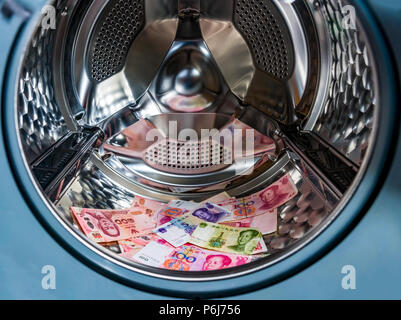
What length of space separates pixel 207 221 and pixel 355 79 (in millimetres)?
469

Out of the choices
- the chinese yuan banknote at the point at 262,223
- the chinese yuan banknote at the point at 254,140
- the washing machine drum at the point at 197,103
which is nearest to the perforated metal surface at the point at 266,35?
the washing machine drum at the point at 197,103

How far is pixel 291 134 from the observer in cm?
133

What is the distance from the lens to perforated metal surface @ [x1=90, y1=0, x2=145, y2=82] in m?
1.35

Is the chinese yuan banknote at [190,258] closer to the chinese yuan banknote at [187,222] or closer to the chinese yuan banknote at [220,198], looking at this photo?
the chinese yuan banknote at [187,222]

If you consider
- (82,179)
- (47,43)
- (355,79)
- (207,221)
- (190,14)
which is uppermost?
(190,14)

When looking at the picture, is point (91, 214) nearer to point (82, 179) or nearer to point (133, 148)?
point (82, 179)

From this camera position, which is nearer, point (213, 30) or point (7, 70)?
point (7, 70)

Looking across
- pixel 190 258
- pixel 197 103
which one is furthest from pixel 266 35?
pixel 190 258

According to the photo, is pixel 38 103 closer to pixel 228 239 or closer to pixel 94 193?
pixel 94 193

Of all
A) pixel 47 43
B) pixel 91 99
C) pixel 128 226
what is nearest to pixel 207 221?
pixel 128 226

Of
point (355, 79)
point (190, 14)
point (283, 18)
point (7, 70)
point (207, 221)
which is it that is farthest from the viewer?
point (190, 14)

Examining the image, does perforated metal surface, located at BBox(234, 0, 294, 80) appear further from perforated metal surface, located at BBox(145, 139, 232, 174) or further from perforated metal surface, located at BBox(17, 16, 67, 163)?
perforated metal surface, located at BBox(17, 16, 67, 163)

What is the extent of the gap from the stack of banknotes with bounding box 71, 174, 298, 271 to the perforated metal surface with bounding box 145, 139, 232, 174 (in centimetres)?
12

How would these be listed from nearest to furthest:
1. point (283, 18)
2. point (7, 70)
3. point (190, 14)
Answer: point (7, 70) < point (283, 18) < point (190, 14)
